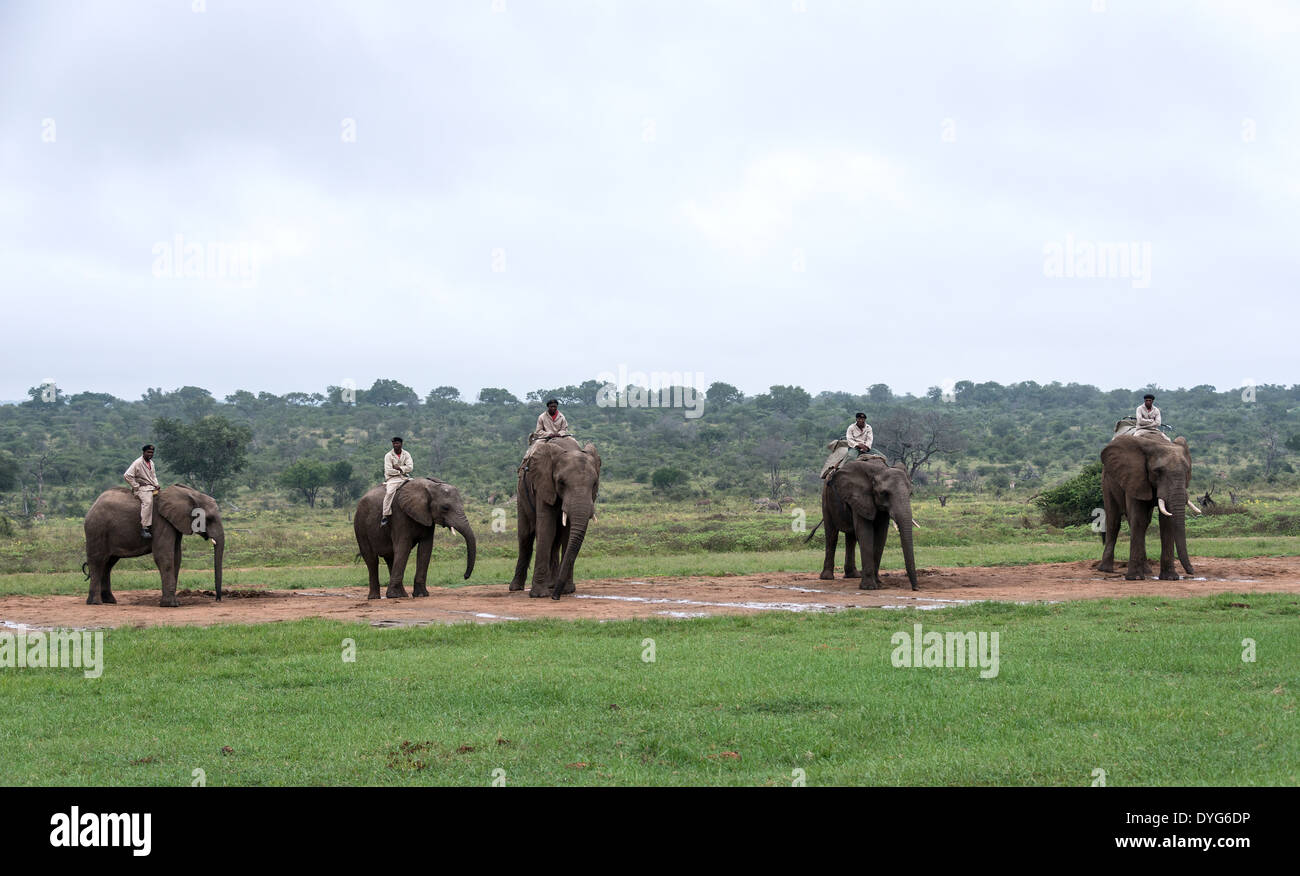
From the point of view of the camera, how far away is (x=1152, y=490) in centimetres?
2234

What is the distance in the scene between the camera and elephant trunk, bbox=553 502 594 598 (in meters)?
20.3

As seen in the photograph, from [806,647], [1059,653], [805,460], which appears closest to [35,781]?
[806,647]

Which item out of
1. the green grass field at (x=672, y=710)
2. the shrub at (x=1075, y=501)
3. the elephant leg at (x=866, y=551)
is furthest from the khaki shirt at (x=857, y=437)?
the shrub at (x=1075, y=501)

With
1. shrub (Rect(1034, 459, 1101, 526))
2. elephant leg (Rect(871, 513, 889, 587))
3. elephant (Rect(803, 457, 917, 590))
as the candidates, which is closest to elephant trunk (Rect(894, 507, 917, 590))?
elephant (Rect(803, 457, 917, 590))

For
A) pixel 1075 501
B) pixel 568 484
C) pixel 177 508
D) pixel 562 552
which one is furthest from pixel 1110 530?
pixel 177 508

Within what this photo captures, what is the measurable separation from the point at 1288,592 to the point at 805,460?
196 ft

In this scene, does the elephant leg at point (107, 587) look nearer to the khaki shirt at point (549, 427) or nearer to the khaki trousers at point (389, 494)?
the khaki trousers at point (389, 494)

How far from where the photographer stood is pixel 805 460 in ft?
257

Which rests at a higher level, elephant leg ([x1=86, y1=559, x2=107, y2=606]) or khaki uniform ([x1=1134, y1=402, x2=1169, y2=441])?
khaki uniform ([x1=1134, y1=402, x2=1169, y2=441])

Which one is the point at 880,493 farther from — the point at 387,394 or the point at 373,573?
the point at 387,394

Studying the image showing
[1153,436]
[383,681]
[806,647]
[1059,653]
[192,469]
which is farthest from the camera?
[192,469]

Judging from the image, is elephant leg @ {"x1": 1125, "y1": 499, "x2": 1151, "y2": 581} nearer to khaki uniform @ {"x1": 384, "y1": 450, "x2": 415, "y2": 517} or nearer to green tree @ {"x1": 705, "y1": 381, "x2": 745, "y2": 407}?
khaki uniform @ {"x1": 384, "y1": 450, "x2": 415, "y2": 517}

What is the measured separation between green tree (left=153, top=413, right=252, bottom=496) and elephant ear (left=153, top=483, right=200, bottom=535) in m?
38.4
